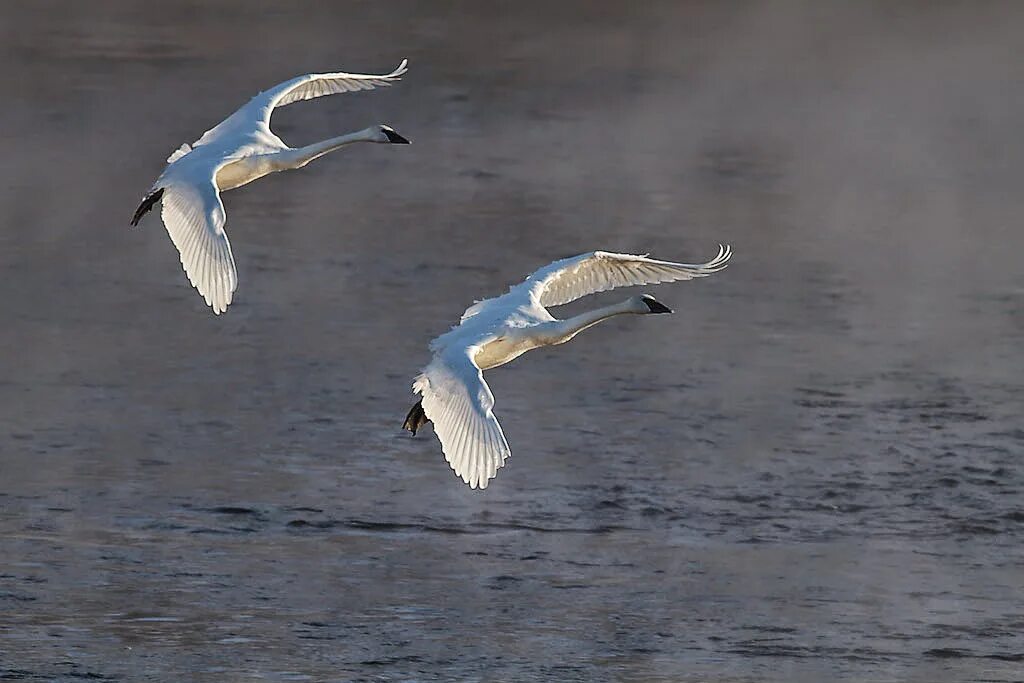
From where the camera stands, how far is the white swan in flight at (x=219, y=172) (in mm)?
11430

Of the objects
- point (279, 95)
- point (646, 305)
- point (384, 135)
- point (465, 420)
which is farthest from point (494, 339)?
point (279, 95)

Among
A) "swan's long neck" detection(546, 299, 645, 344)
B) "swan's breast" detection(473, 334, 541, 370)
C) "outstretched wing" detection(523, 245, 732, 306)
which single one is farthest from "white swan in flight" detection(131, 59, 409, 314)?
"swan's long neck" detection(546, 299, 645, 344)

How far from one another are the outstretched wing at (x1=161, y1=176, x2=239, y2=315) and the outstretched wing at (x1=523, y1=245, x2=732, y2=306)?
1.47 meters

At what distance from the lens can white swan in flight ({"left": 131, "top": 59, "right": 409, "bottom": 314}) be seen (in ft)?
37.5

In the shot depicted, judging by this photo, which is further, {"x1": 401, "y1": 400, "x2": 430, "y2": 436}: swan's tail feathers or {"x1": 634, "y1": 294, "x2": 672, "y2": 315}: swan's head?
{"x1": 634, "y1": 294, "x2": 672, "y2": 315}: swan's head

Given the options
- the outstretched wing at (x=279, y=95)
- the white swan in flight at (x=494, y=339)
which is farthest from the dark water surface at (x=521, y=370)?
the outstretched wing at (x=279, y=95)

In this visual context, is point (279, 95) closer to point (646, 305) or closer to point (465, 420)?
point (646, 305)

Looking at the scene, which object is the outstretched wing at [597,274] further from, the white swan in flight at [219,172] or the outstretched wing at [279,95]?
the outstretched wing at [279,95]

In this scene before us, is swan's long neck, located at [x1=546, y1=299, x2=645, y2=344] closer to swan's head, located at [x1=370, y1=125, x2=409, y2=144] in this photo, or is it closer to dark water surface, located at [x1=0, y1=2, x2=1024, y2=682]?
dark water surface, located at [x1=0, y1=2, x2=1024, y2=682]

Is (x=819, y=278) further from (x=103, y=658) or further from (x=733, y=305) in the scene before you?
(x=103, y=658)

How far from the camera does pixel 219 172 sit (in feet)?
41.2

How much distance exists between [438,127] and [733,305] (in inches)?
192

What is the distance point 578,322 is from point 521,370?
4056mm

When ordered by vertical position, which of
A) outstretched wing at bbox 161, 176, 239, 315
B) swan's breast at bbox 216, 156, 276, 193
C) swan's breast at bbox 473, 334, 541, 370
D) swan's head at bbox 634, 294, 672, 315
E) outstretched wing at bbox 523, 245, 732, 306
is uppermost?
swan's breast at bbox 216, 156, 276, 193
